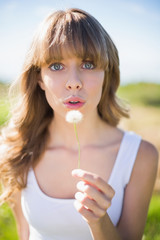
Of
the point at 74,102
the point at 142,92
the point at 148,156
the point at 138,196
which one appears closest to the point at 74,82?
the point at 74,102

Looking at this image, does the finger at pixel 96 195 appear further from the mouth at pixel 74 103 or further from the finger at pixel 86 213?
the mouth at pixel 74 103

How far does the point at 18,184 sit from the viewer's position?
236cm

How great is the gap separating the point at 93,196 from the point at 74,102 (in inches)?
25.3

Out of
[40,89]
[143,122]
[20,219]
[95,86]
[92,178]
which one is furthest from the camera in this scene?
[143,122]

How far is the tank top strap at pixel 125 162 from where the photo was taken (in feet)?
7.09

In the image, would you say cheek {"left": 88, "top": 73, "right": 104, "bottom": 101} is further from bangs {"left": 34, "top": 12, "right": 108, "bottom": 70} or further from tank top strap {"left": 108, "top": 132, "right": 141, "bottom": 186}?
tank top strap {"left": 108, "top": 132, "right": 141, "bottom": 186}

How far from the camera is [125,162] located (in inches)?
86.8

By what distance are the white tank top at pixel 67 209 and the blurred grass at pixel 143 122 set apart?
776mm

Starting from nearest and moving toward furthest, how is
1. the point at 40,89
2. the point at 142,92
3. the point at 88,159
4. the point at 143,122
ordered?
the point at 88,159 → the point at 40,89 → the point at 143,122 → the point at 142,92

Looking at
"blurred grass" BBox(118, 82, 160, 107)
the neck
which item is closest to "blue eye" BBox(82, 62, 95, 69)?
the neck

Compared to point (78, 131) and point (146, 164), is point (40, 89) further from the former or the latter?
point (146, 164)

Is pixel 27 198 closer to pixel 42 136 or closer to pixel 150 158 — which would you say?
pixel 42 136

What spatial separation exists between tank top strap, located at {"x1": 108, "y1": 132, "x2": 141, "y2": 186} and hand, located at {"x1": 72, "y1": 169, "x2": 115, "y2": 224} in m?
0.64

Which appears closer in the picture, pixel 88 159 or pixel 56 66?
pixel 56 66
